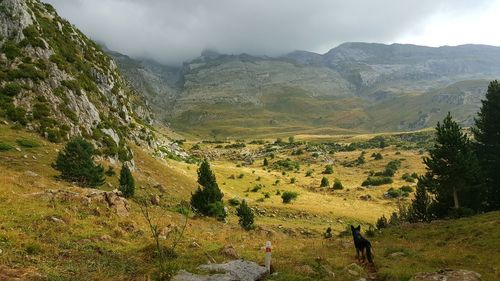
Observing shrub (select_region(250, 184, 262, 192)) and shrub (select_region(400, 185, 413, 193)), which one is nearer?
shrub (select_region(250, 184, 262, 192))

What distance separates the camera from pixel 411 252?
2155 cm

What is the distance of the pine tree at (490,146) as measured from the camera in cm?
3794

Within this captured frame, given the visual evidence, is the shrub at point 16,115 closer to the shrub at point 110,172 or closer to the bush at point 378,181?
the shrub at point 110,172

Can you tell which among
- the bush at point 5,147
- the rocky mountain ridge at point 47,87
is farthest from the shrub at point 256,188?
the bush at point 5,147

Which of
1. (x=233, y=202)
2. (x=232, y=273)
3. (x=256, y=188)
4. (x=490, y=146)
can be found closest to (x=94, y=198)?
(x=232, y=273)

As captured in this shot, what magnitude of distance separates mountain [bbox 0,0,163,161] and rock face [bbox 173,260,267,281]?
34.2 meters

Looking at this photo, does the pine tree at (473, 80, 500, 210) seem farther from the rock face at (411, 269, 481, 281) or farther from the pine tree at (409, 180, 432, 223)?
the rock face at (411, 269, 481, 281)

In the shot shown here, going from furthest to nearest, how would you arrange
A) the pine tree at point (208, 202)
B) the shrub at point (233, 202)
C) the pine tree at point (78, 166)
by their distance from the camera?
the shrub at point (233, 202), the pine tree at point (208, 202), the pine tree at point (78, 166)

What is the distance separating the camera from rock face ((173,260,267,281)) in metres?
13.0

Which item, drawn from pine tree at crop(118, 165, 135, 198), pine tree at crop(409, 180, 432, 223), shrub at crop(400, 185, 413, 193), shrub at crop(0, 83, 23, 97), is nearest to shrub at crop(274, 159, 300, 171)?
shrub at crop(400, 185, 413, 193)

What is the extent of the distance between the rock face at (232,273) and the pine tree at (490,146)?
30653mm

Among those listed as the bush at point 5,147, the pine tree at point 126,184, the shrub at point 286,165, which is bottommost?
the shrub at point 286,165

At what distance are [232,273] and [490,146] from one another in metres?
37.5

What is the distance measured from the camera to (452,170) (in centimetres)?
3509
